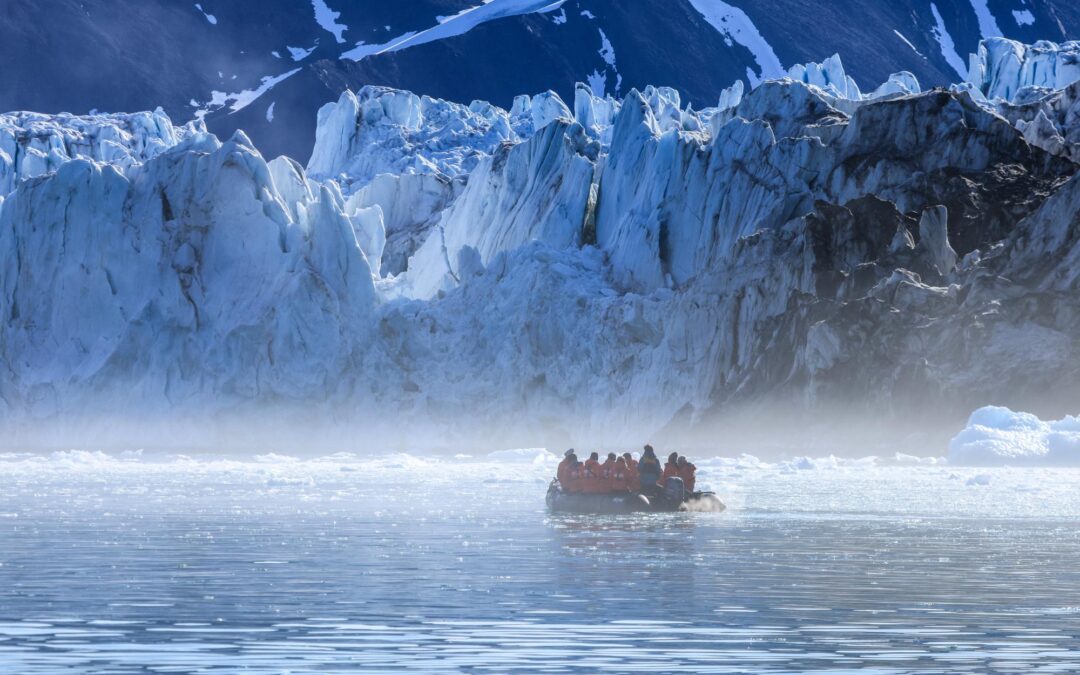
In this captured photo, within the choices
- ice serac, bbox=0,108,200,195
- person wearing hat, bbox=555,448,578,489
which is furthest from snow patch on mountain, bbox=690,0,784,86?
person wearing hat, bbox=555,448,578,489

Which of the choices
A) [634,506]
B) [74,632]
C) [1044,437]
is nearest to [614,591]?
[74,632]

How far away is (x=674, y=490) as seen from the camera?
28.0 m

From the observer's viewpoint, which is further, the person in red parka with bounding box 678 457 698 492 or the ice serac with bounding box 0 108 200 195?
the ice serac with bounding box 0 108 200 195

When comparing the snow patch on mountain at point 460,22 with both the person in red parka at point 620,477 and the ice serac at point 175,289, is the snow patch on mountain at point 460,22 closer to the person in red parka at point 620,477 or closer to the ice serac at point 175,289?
the ice serac at point 175,289

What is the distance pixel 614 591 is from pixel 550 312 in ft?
132

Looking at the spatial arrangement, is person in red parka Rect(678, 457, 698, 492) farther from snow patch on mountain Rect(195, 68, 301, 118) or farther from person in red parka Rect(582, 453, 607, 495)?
snow patch on mountain Rect(195, 68, 301, 118)

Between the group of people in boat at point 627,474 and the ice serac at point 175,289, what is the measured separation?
2896cm

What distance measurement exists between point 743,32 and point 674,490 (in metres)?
108

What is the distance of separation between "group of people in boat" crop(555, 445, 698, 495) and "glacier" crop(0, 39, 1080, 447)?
73.0 feet

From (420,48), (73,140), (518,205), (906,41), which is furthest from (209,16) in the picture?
(518,205)

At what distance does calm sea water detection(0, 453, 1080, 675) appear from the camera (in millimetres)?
11836

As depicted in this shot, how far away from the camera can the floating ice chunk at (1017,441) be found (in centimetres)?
4178

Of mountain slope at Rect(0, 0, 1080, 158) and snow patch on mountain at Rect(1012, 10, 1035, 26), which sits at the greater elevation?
snow patch on mountain at Rect(1012, 10, 1035, 26)

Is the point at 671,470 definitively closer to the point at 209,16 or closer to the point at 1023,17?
the point at 209,16
